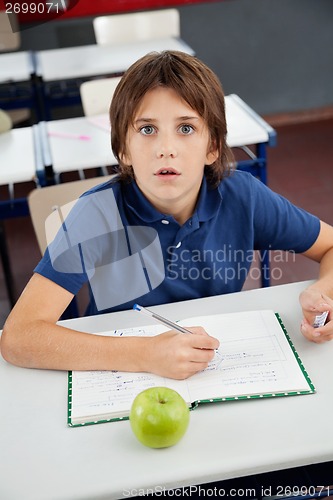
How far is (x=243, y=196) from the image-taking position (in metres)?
1.53

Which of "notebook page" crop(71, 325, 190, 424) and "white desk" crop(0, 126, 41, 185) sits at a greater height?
"notebook page" crop(71, 325, 190, 424)

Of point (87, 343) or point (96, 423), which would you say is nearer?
point (96, 423)

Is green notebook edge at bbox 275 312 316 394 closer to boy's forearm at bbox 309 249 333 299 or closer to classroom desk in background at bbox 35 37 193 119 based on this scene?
boy's forearm at bbox 309 249 333 299

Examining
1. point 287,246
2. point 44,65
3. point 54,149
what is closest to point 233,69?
point 44,65

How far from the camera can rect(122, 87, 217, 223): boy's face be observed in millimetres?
1313

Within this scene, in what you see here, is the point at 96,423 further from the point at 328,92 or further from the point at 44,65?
the point at 328,92

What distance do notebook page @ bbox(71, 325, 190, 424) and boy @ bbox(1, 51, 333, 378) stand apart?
16mm

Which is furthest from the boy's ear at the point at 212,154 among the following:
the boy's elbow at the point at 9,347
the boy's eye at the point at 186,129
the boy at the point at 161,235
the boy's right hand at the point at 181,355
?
the boy's elbow at the point at 9,347

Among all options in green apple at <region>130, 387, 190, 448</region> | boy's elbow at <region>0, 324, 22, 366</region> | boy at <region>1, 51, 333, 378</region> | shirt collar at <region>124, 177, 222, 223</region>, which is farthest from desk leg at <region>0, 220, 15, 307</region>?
green apple at <region>130, 387, 190, 448</region>

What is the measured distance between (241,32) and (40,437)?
4236 millimetres

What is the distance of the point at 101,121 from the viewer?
9.27 feet

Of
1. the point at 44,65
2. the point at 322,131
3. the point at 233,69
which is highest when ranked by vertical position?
the point at 44,65

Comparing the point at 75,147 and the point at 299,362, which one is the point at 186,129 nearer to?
the point at 299,362

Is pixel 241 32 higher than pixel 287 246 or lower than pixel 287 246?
lower
